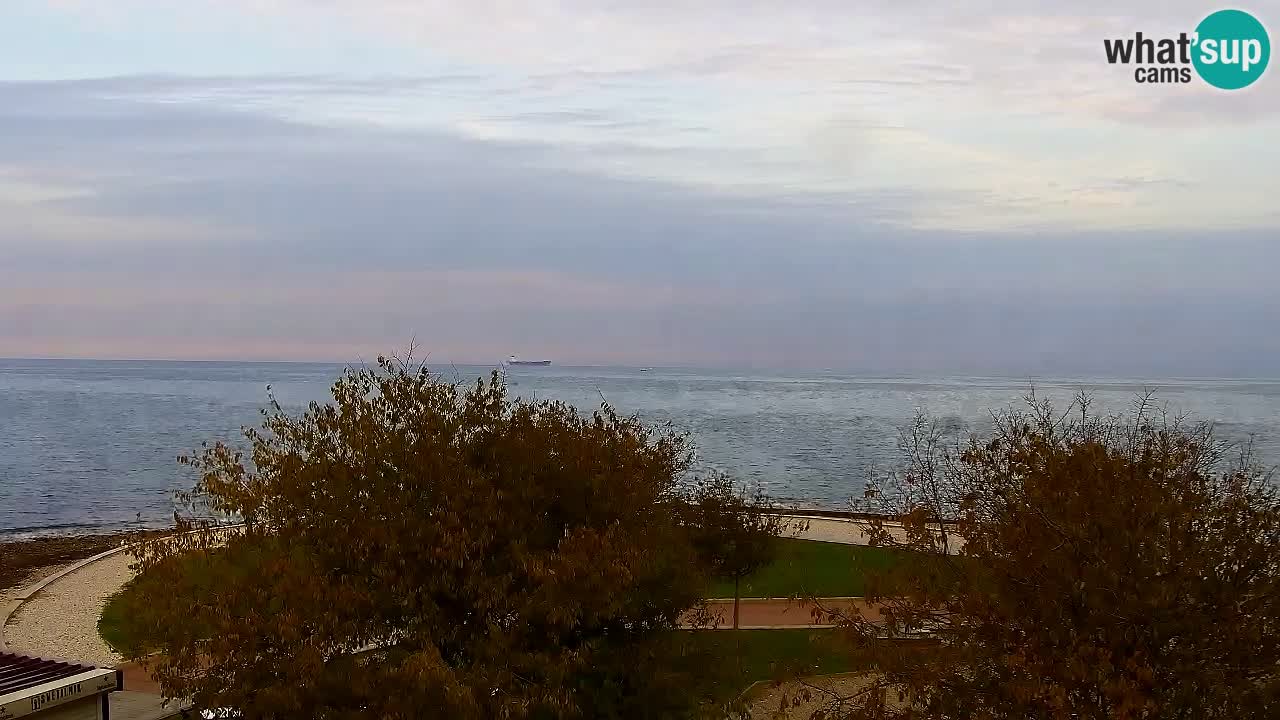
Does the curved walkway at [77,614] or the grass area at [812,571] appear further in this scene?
the grass area at [812,571]

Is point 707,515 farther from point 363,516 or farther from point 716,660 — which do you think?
point 363,516

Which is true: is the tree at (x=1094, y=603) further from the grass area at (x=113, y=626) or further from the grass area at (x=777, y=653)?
the grass area at (x=113, y=626)

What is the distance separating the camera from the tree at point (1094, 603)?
9.57 m

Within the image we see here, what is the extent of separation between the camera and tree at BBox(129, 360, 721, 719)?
38.3 feet

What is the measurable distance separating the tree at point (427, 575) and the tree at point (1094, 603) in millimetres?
3474

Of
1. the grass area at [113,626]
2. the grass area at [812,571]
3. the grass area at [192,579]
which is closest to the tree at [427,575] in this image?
the grass area at [192,579]

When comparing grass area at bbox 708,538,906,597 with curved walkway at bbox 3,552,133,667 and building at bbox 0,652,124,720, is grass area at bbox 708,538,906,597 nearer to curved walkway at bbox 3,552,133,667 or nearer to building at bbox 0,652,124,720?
curved walkway at bbox 3,552,133,667

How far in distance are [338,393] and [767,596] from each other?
642 inches

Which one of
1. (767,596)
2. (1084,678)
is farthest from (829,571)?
(1084,678)

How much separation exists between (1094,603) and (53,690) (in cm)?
1192

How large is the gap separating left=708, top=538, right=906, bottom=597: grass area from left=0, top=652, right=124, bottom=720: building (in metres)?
15.3

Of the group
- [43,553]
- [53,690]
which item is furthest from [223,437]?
[53,690]

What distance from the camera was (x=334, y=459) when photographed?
14180 mm

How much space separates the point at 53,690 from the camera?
497 inches
